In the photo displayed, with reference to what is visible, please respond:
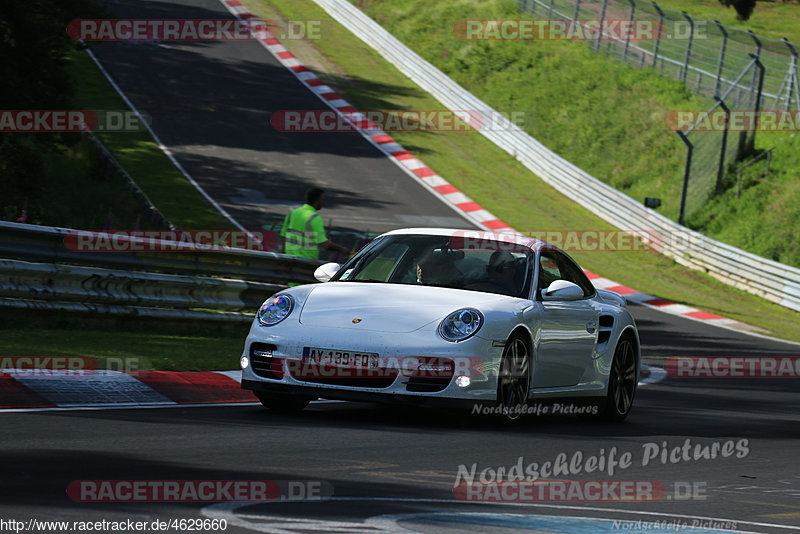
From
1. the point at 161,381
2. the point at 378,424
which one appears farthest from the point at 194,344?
the point at 378,424

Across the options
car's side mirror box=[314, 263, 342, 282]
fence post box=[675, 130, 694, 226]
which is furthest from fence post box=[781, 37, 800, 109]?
car's side mirror box=[314, 263, 342, 282]

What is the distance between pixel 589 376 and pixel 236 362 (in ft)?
9.87

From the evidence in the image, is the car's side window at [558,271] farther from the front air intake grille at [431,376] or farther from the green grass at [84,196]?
the green grass at [84,196]

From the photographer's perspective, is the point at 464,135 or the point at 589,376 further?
the point at 464,135

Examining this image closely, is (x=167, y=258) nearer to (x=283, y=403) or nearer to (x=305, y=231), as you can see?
(x=305, y=231)

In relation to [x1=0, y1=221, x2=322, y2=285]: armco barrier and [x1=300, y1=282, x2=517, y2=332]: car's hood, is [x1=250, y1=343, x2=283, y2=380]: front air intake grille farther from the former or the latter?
[x1=0, y1=221, x2=322, y2=285]: armco barrier

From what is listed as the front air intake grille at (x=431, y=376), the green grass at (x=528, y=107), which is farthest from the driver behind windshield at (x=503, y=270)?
the green grass at (x=528, y=107)

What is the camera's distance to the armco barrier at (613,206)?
2794 cm

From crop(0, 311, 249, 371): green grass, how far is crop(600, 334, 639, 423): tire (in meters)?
3.09

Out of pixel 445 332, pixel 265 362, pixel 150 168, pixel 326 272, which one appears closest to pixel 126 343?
pixel 326 272

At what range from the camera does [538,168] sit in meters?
36.8

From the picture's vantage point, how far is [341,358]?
26.9 feet

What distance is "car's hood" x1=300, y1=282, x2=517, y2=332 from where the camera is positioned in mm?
8320

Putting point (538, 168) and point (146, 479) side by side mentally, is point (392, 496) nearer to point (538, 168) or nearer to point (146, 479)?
point (146, 479)
